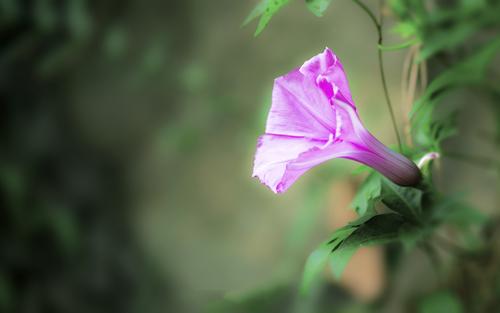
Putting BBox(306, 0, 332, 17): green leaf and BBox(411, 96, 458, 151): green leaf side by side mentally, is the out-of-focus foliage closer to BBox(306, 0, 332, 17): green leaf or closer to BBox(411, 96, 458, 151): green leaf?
BBox(411, 96, 458, 151): green leaf

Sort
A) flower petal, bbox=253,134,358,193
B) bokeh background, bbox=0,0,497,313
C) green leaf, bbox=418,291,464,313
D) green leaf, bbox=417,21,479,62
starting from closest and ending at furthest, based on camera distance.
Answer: flower petal, bbox=253,134,358,193 → green leaf, bbox=417,21,479,62 → green leaf, bbox=418,291,464,313 → bokeh background, bbox=0,0,497,313

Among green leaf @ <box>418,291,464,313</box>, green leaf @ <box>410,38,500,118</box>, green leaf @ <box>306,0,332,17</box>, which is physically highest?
green leaf @ <box>306,0,332,17</box>

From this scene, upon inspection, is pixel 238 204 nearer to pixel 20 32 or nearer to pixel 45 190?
pixel 45 190

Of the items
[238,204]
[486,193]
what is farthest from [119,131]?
[486,193]

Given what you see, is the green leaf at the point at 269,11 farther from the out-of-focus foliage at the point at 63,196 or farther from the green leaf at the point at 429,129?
the out-of-focus foliage at the point at 63,196

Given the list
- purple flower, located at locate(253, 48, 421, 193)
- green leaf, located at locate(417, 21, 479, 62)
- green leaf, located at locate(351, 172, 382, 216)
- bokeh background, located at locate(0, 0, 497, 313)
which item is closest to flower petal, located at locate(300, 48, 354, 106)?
purple flower, located at locate(253, 48, 421, 193)
